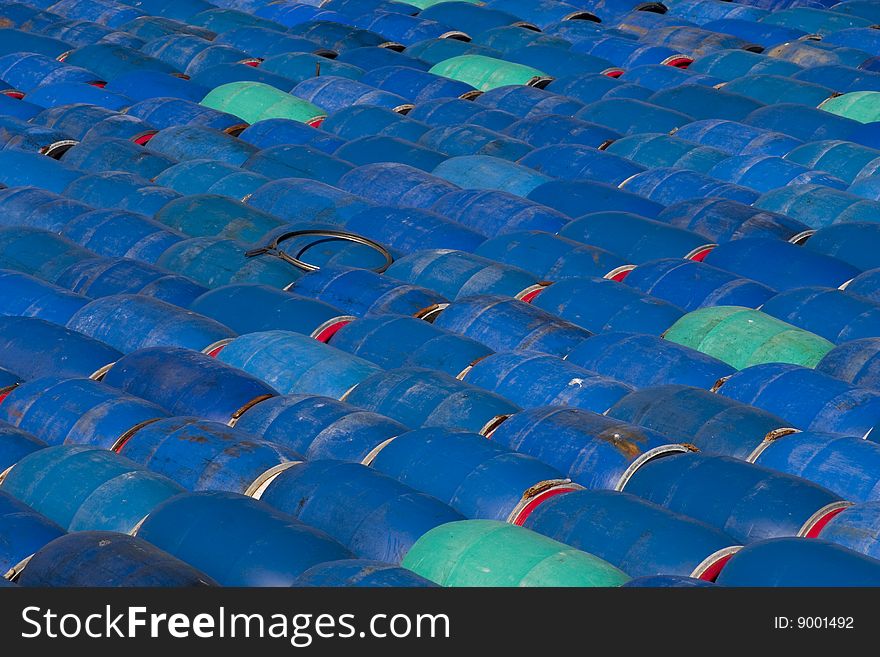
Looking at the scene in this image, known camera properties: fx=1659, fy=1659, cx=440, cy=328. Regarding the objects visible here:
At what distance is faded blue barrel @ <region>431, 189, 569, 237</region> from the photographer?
34.2 meters

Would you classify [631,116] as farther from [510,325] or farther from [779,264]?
[510,325]

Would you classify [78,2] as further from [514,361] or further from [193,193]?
[514,361]

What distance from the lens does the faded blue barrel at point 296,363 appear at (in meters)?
26.7

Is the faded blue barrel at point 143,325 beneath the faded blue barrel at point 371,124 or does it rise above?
above

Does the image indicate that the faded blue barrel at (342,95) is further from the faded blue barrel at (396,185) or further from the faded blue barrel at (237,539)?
the faded blue barrel at (237,539)

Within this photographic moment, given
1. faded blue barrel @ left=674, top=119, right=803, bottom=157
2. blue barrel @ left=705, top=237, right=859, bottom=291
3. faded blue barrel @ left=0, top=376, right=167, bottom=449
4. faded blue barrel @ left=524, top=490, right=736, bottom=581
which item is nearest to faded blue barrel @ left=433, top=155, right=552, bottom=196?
faded blue barrel @ left=674, top=119, right=803, bottom=157

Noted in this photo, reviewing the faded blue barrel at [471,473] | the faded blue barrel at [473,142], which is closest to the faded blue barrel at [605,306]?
the faded blue barrel at [471,473]

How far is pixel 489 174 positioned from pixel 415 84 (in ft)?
24.8

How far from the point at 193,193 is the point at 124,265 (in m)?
5.12

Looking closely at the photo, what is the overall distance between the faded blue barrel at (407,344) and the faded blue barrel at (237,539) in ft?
21.4

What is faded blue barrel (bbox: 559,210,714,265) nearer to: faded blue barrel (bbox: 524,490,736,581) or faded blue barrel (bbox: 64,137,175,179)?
faded blue barrel (bbox: 64,137,175,179)

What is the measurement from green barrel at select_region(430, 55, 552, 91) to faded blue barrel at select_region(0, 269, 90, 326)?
55.7 ft

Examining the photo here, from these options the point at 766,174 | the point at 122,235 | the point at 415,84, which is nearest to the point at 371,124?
the point at 415,84

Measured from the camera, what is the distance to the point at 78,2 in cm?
5047
